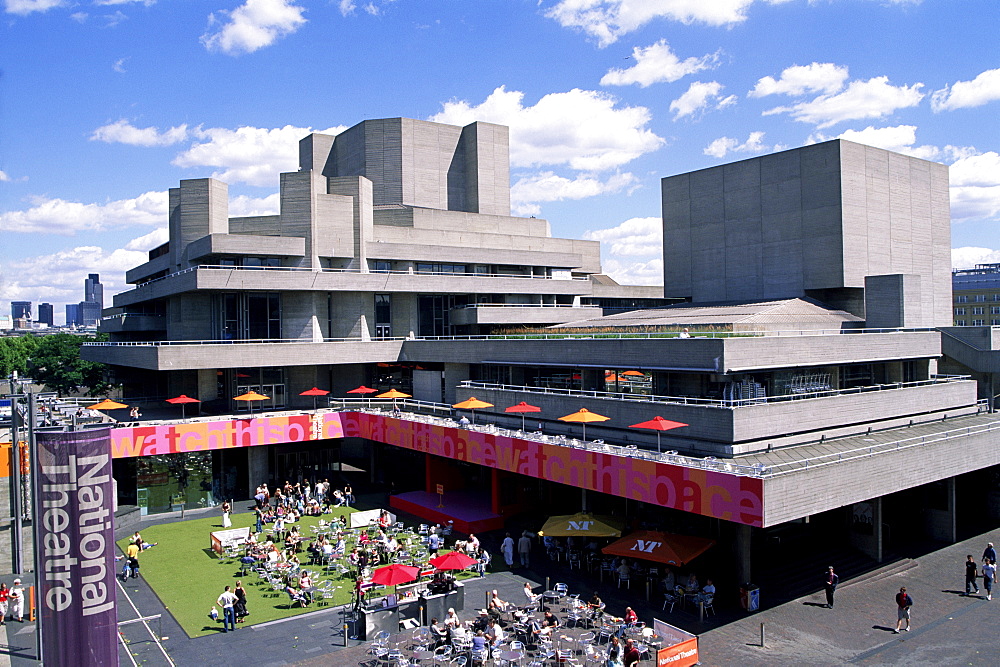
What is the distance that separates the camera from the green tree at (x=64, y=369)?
319 feet

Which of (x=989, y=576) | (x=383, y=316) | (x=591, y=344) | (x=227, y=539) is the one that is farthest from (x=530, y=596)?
(x=383, y=316)

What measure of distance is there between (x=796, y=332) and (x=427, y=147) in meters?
40.0

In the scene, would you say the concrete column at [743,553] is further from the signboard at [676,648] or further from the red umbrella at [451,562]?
the red umbrella at [451,562]

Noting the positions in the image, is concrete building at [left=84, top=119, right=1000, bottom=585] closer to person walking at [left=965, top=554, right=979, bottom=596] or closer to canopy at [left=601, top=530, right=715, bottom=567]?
canopy at [left=601, top=530, right=715, bottom=567]

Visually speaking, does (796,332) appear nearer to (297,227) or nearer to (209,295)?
(297,227)

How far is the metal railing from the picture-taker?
33.0 metres

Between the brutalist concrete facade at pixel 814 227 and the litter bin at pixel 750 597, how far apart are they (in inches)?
959

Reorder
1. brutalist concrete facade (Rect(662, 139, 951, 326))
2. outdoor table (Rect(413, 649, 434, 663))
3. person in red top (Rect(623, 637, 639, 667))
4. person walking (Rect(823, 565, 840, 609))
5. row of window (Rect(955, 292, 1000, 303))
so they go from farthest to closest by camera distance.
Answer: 1. row of window (Rect(955, 292, 1000, 303))
2. brutalist concrete facade (Rect(662, 139, 951, 326))
3. person walking (Rect(823, 565, 840, 609))
4. outdoor table (Rect(413, 649, 434, 663))
5. person in red top (Rect(623, 637, 639, 667))

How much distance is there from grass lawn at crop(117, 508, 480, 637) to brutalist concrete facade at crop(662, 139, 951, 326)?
1220 inches

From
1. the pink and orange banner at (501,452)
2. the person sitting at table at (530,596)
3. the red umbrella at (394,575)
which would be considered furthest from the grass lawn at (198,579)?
the person sitting at table at (530,596)

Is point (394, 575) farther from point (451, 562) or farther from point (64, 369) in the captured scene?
point (64, 369)

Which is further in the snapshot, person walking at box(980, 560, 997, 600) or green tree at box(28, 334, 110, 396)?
green tree at box(28, 334, 110, 396)

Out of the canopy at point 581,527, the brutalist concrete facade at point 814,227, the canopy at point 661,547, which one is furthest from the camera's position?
the brutalist concrete facade at point 814,227

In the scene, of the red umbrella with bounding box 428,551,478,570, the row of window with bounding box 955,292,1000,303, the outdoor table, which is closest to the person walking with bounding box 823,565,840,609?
the red umbrella with bounding box 428,551,478,570
